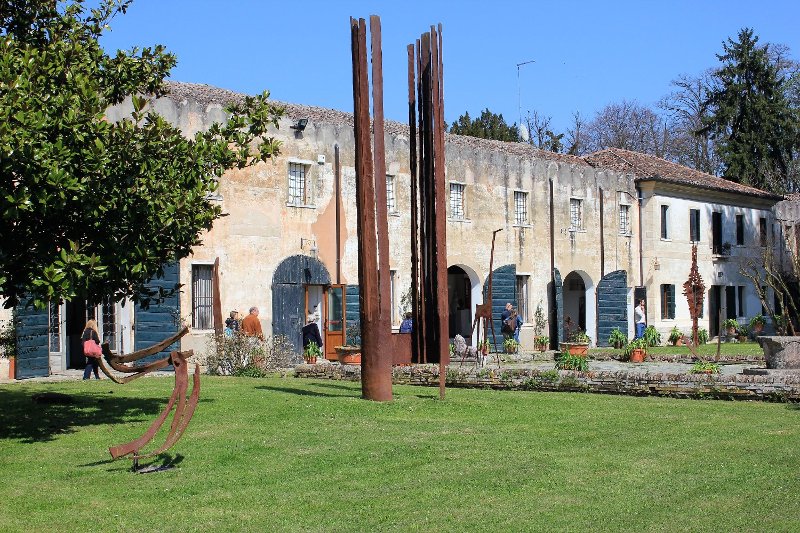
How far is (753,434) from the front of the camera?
10922 mm

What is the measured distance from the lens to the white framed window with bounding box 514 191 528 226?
3119 centimetres

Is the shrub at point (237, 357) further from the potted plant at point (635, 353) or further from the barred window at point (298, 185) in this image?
the potted plant at point (635, 353)

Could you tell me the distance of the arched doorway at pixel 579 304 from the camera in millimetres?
34188

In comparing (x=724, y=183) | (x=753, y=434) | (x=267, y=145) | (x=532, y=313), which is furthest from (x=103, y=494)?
(x=724, y=183)

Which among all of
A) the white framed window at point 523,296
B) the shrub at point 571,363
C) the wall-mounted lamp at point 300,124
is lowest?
the shrub at point 571,363

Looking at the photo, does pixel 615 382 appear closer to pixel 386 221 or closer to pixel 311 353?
pixel 386 221

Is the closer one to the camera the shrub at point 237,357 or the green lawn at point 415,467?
the green lawn at point 415,467

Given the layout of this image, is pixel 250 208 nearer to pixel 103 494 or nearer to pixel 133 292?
pixel 133 292

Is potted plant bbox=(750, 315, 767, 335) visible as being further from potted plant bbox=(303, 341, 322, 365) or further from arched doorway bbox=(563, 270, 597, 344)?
potted plant bbox=(303, 341, 322, 365)

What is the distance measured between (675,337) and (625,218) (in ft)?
14.3

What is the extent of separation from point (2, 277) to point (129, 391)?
6.04m

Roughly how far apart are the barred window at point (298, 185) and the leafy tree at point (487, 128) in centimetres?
2776

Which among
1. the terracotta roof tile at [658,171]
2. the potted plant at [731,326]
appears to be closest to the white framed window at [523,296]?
the terracotta roof tile at [658,171]

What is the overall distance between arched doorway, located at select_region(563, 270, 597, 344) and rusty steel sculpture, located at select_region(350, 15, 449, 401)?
62.4ft
